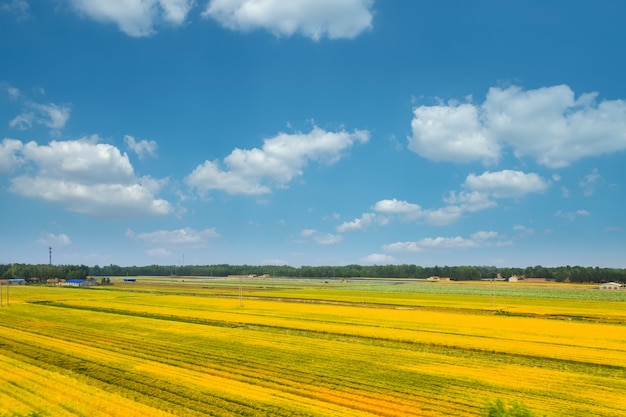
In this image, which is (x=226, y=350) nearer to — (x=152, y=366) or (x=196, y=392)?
(x=152, y=366)

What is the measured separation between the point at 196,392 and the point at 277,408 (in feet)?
15.8

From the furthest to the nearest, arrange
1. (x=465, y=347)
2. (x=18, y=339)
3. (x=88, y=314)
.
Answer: (x=88, y=314) < (x=18, y=339) < (x=465, y=347)

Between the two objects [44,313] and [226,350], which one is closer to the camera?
[226,350]

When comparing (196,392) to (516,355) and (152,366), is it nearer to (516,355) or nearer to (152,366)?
(152,366)

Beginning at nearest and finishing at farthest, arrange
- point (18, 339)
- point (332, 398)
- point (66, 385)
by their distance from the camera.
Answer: point (332, 398), point (66, 385), point (18, 339)

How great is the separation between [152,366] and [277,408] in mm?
11964

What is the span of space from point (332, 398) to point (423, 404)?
4.30 m

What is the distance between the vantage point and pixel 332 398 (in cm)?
2219

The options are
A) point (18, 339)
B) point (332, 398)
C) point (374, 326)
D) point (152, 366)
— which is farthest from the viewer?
point (374, 326)

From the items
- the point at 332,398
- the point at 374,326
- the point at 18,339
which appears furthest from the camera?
the point at 374,326

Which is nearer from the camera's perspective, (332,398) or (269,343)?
(332,398)

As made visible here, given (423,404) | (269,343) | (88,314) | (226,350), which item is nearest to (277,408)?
(423,404)

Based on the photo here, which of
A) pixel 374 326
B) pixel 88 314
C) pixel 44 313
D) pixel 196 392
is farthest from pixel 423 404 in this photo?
pixel 44 313

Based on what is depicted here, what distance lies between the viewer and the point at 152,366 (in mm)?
28797
